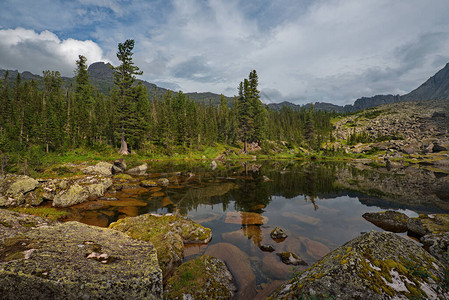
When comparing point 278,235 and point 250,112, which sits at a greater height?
point 250,112

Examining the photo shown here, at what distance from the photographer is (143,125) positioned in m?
54.3

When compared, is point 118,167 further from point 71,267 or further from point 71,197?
point 71,267

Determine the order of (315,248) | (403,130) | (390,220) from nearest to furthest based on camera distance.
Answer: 1. (315,248)
2. (390,220)
3. (403,130)

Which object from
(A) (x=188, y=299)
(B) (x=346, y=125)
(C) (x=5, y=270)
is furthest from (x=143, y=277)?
(B) (x=346, y=125)

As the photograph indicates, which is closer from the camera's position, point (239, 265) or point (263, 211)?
point (239, 265)

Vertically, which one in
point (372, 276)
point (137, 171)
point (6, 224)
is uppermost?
point (6, 224)

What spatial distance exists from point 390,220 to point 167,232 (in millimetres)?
15943

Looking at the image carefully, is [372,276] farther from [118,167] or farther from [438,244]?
[118,167]

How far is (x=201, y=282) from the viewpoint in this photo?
670cm

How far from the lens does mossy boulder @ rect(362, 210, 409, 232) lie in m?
13.0

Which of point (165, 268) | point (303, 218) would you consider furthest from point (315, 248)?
point (165, 268)

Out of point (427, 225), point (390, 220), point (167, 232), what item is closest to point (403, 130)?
point (390, 220)

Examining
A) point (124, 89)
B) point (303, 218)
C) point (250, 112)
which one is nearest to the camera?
point (303, 218)

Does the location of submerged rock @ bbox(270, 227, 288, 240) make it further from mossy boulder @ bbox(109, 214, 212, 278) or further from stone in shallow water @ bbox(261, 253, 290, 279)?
mossy boulder @ bbox(109, 214, 212, 278)
